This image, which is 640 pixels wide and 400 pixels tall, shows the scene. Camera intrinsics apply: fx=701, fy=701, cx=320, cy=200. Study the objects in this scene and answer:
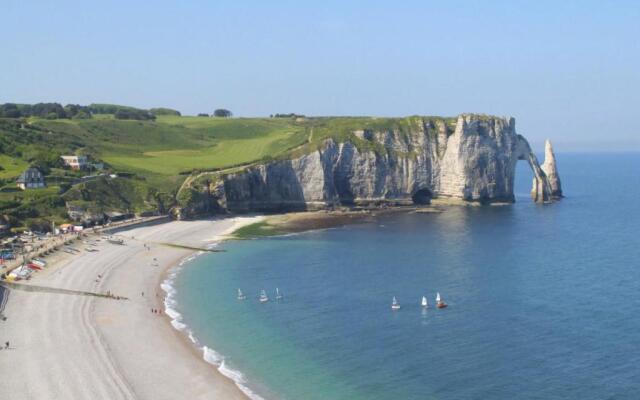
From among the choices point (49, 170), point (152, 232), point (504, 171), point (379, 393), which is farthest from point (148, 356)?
point (504, 171)

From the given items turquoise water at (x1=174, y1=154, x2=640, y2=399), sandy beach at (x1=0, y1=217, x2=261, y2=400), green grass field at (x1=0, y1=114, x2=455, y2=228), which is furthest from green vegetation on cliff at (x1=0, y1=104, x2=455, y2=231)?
sandy beach at (x1=0, y1=217, x2=261, y2=400)

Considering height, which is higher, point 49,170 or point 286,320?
point 49,170

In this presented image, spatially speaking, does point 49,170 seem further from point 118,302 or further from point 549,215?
point 549,215

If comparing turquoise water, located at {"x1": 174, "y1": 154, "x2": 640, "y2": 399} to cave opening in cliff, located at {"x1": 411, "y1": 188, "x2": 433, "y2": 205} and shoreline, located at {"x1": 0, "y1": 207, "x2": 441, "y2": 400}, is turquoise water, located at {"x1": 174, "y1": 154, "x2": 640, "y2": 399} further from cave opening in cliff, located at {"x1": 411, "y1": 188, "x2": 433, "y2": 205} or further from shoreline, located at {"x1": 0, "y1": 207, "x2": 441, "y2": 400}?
cave opening in cliff, located at {"x1": 411, "y1": 188, "x2": 433, "y2": 205}

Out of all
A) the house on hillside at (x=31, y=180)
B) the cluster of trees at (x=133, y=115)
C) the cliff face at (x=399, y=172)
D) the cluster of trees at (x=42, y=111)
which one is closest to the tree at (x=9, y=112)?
the cluster of trees at (x=42, y=111)

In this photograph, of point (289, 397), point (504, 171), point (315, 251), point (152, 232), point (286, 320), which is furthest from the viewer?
point (504, 171)

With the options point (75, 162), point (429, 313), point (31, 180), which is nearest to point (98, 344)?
point (429, 313)
